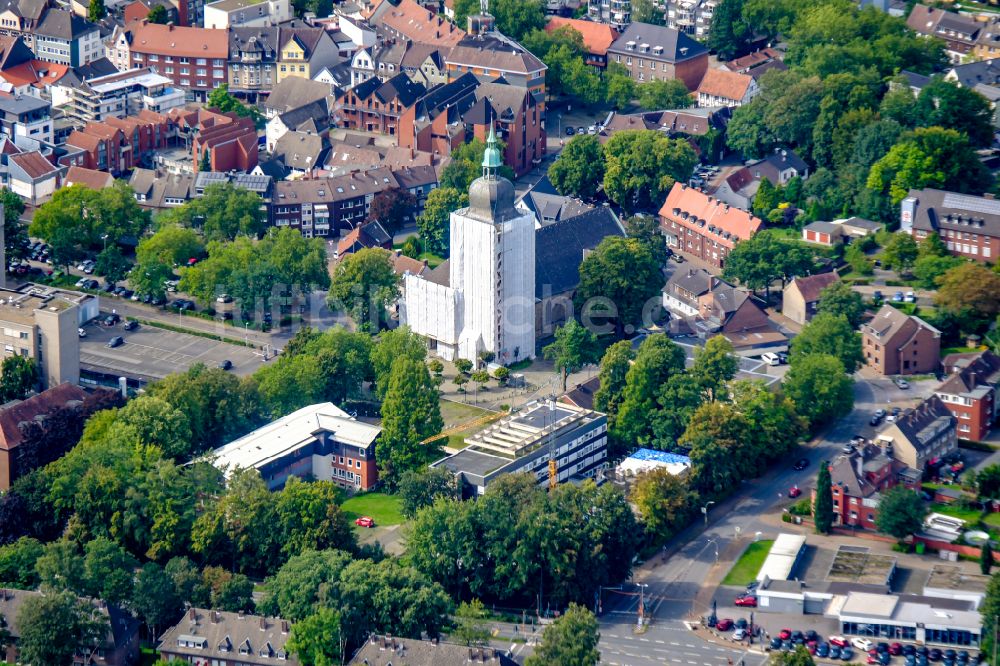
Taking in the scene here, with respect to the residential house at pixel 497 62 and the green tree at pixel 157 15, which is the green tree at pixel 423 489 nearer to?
the residential house at pixel 497 62

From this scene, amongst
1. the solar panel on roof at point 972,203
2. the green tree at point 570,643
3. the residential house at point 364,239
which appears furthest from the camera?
the residential house at point 364,239

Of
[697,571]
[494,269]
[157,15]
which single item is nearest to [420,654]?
[697,571]

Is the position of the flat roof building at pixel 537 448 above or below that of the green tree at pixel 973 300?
below

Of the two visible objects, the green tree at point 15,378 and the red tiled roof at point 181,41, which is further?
the red tiled roof at point 181,41

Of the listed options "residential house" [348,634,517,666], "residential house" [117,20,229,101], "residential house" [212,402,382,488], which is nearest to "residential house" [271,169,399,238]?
"residential house" [117,20,229,101]

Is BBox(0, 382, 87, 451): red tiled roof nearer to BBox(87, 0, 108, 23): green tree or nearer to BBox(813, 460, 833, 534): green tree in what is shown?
BBox(813, 460, 833, 534): green tree

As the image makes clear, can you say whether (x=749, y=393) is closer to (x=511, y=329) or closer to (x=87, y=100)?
(x=511, y=329)

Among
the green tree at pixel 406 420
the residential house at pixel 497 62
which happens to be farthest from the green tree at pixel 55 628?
the residential house at pixel 497 62
